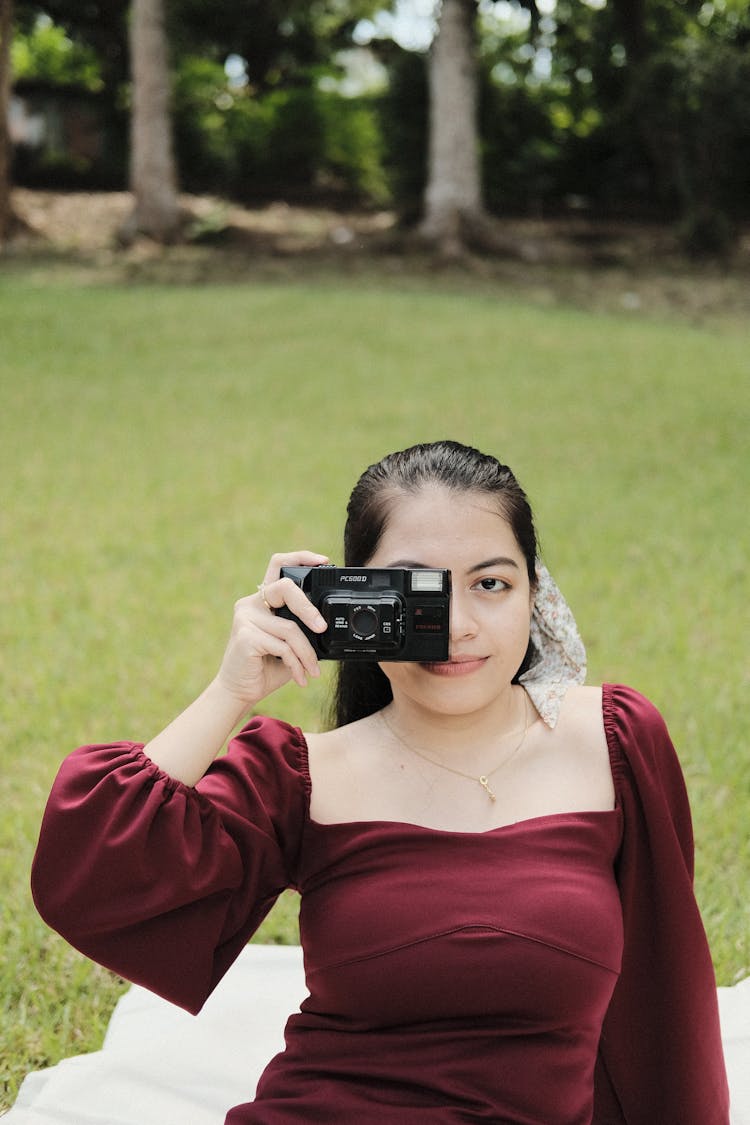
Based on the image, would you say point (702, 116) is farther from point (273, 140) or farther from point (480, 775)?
point (480, 775)

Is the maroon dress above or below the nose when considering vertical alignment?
below

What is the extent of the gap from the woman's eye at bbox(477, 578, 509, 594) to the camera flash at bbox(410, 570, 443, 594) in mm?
150

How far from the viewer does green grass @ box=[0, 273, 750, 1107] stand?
3994mm

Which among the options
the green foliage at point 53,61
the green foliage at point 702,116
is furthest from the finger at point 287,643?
the green foliage at point 53,61

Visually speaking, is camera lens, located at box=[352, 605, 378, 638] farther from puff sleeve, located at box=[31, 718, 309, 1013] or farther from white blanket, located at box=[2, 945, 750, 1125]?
white blanket, located at box=[2, 945, 750, 1125]

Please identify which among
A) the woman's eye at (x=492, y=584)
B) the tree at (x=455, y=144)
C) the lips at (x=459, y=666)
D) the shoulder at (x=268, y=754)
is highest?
the tree at (x=455, y=144)

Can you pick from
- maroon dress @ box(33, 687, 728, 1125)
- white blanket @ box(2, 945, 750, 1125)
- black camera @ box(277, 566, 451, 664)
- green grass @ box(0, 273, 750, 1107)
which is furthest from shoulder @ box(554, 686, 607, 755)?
green grass @ box(0, 273, 750, 1107)

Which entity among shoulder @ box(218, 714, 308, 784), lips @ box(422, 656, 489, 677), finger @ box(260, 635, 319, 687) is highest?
finger @ box(260, 635, 319, 687)

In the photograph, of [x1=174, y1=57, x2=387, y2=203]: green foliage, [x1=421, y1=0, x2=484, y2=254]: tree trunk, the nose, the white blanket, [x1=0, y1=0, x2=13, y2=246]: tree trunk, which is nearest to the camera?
the nose

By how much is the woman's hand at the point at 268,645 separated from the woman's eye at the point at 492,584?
27 centimetres

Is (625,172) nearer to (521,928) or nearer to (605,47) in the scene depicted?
(605,47)

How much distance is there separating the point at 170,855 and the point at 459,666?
0.52 metres

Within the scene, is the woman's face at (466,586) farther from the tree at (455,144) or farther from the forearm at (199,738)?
the tree at (455,144)

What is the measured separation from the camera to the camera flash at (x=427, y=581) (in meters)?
1.78
